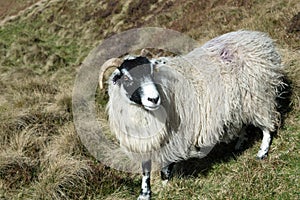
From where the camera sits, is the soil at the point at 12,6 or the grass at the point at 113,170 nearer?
the grass at the point at 113,170

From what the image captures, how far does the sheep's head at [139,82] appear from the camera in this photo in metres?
3.68

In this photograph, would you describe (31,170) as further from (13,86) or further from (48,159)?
(13,86)

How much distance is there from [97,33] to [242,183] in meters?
Result: 17.6

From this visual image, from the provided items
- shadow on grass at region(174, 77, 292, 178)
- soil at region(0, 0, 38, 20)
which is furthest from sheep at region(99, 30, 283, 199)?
soil at region(0, 0, 38, 20)

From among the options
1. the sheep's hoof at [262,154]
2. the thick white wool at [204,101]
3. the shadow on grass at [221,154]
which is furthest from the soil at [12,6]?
the sheep's hoof at [262,154]

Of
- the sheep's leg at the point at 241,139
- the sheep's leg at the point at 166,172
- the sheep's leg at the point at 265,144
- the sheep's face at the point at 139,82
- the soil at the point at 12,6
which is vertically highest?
the sheep's face at the point at 139,82

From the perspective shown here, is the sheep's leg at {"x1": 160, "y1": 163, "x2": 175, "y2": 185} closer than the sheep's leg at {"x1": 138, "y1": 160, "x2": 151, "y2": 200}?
No

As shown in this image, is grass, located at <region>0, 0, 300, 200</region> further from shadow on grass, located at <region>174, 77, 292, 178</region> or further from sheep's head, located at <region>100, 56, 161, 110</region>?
sheep's head, located at <region>100, 56, 161, 110</region>

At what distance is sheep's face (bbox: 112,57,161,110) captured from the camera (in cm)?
368

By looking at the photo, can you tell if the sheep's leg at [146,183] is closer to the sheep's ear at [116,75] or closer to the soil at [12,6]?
the sheep's ear at [116,75]

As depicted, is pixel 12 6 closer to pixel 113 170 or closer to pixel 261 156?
pixel 113 170

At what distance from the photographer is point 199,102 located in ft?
15.0

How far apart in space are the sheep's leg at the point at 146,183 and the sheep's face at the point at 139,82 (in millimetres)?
1001

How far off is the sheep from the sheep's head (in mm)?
32
